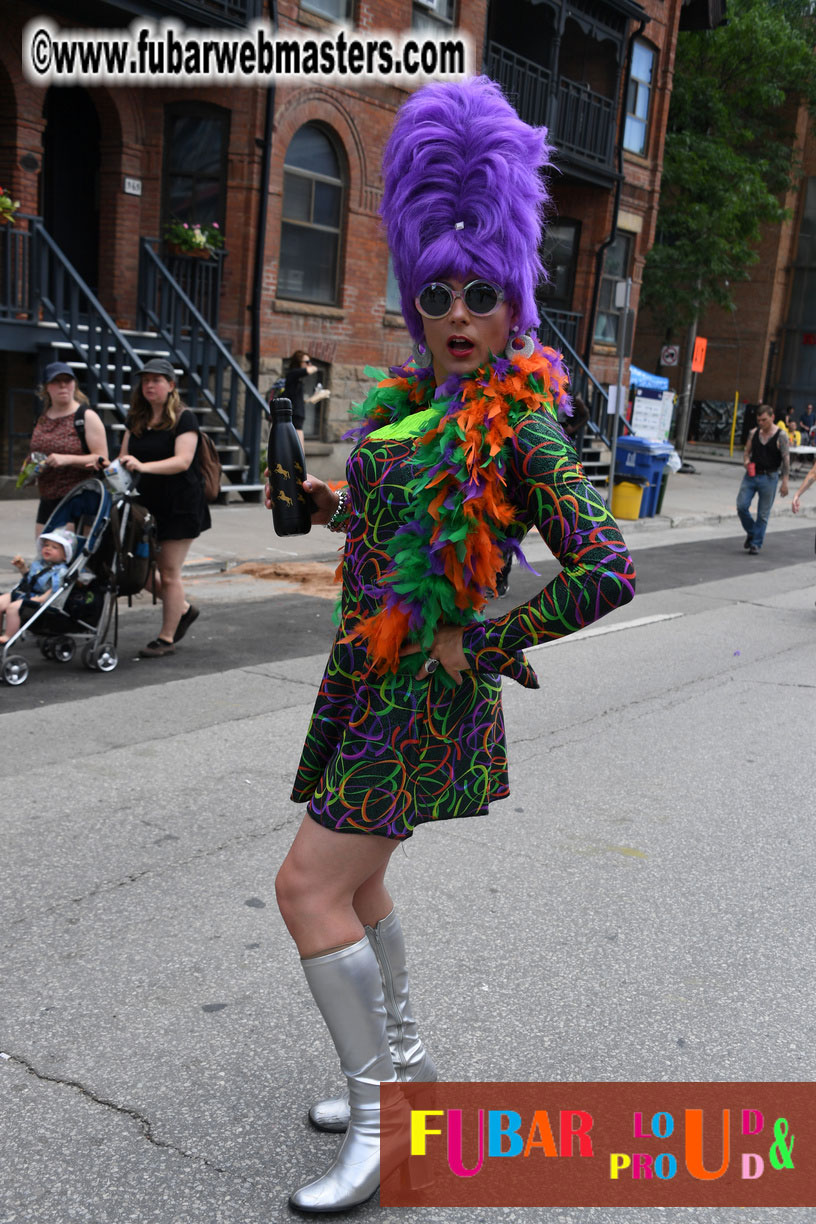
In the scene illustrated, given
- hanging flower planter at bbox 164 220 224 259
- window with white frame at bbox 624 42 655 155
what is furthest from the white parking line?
window with white frame at bbox 624 42 655 155

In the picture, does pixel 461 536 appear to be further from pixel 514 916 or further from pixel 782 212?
pixel 782 212

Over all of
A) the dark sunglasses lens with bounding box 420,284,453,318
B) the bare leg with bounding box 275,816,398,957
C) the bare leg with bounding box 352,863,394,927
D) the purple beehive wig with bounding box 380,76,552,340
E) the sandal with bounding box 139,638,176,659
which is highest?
the purple beehive wig with bounding box 380,76,552,340

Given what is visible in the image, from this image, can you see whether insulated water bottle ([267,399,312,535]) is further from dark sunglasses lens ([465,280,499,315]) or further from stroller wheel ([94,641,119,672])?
stroller wheel ([94,641,119,672])

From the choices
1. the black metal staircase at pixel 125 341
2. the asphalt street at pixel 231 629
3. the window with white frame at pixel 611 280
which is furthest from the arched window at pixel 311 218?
the window with white frame at pixel 611 280

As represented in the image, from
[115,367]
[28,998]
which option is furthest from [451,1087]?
[115,367]

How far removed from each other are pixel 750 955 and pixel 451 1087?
1.30 meters

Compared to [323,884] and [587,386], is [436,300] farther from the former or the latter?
[587,386]

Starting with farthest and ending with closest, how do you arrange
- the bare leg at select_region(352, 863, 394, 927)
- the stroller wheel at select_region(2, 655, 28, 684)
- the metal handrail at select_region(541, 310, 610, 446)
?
the metal handrail at select_region(541, 310, 610, 446) → the stroller wheel at select_region(2, 655, 28, 684) → the bare leg at select_region(352, 863, 394, 927)

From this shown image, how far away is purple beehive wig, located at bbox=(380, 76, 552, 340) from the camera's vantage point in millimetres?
2193

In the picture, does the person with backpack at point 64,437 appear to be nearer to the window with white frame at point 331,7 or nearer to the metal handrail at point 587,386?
the window with white frame at point 331,7

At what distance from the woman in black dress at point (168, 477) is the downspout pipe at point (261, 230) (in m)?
8.61

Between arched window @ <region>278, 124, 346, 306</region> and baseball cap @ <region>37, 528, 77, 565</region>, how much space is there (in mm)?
10512

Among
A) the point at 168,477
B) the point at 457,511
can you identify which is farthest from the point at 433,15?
the point at 457,511

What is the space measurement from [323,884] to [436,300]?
1.16 m
